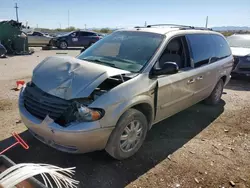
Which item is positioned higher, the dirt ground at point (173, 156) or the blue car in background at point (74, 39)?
the blue car in background at point (74, 39)

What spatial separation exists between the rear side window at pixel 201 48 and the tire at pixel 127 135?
1.75 meters

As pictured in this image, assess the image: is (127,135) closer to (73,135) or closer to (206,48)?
(73,135)

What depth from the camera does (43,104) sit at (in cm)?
301

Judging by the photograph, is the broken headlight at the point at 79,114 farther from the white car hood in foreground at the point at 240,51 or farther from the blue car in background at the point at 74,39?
the blue car in background at the point at 74,39

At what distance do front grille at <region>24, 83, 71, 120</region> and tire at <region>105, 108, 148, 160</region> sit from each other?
0.71 meters

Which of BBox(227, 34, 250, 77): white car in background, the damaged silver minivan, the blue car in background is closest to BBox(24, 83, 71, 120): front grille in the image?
the damaged silver minivan

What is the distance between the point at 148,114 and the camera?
3533mm

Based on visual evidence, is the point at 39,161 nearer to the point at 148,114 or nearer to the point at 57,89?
the point at 57,89

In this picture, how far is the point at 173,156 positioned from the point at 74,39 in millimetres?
17983

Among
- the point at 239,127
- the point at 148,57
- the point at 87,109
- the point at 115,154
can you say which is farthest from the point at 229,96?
the point at 87,109

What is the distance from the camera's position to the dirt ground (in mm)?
3033

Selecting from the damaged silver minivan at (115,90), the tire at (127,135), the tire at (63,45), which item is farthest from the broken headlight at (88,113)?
the tire at (63,45)

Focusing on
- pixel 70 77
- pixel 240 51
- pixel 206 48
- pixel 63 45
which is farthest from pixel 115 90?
pixel 63 45

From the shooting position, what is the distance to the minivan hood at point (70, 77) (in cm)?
288
